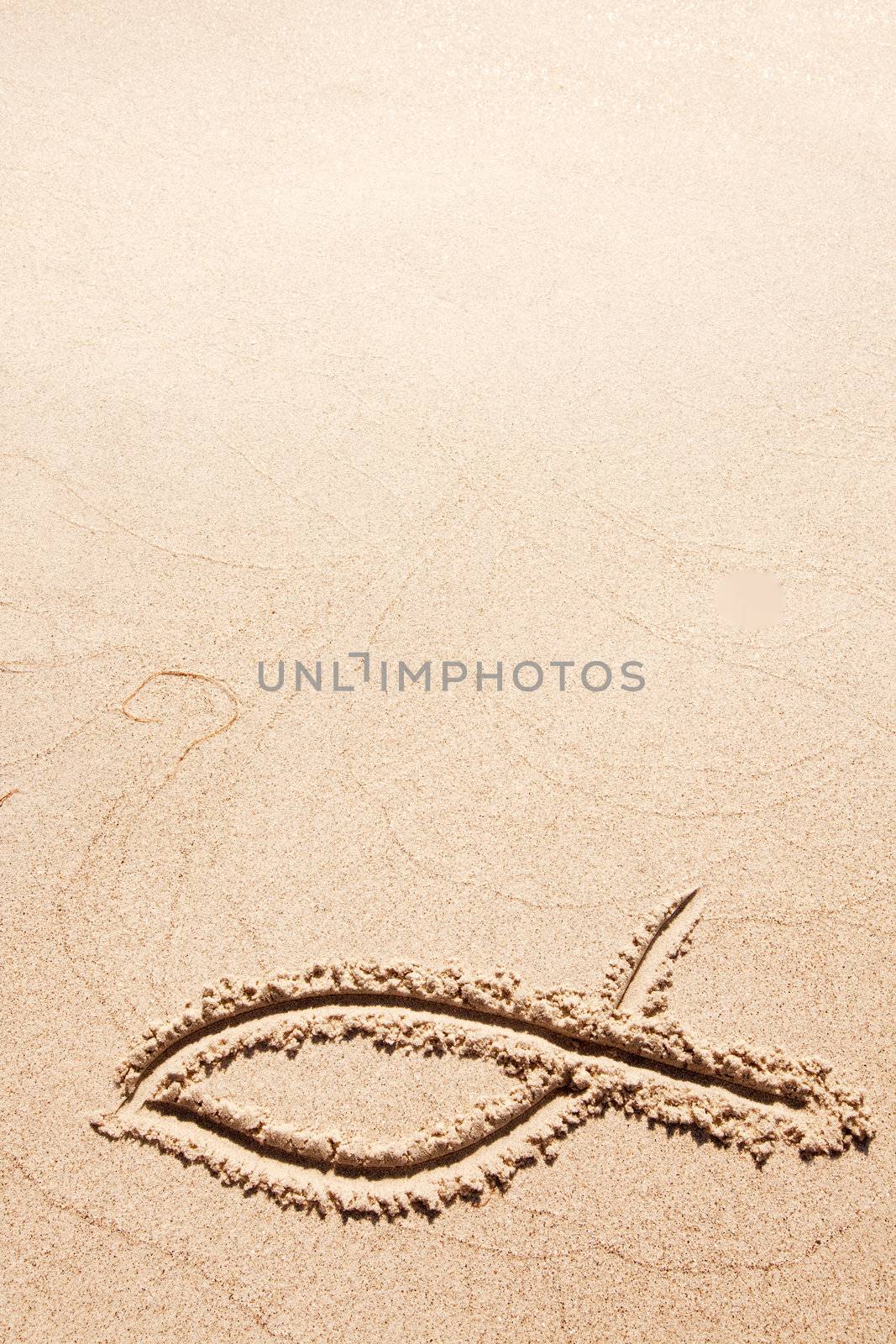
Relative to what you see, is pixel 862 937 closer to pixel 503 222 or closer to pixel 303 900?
pixel 303 900

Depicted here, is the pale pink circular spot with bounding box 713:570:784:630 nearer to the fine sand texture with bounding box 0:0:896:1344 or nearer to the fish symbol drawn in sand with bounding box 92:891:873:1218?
the fine sand texture with bounding box 0:0:896:1344

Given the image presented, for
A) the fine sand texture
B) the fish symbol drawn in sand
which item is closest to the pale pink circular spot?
the fine sand texture

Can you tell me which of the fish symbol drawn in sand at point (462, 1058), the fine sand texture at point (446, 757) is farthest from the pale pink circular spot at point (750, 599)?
the fish symbol drawn in sand at point (462, 1058)

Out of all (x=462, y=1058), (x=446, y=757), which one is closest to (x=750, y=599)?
(x=446, y=757)

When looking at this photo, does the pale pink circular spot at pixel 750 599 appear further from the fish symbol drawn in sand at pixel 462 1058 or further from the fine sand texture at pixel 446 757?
the fish symbol drawn in sand at pixel 462 1058

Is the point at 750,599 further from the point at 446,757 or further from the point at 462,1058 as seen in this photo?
the point at 462,1058

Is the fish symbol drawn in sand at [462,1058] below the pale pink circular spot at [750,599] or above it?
below
